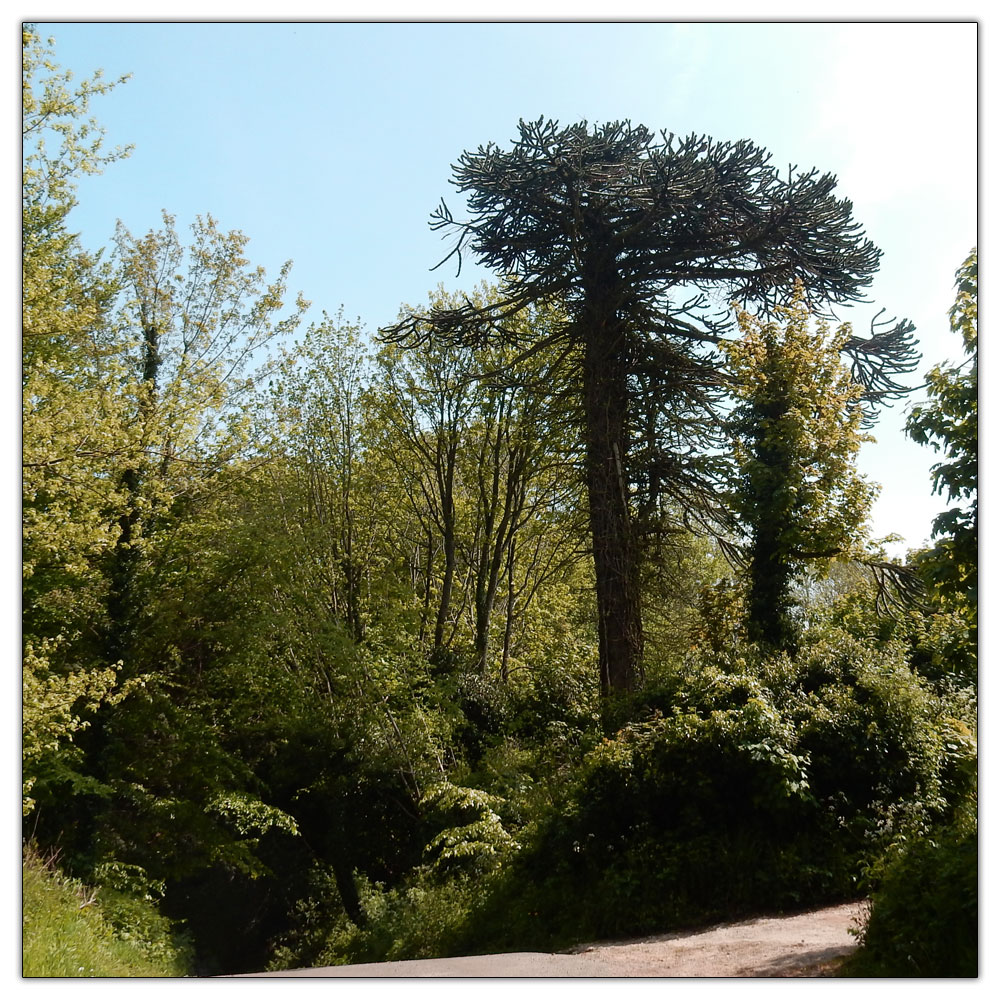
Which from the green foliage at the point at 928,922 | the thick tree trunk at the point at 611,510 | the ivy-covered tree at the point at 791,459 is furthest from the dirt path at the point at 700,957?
the thick tree trunk at the point at 611,510

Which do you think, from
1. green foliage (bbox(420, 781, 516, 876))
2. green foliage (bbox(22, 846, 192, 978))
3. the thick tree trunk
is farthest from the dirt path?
→ the thick tree trunk

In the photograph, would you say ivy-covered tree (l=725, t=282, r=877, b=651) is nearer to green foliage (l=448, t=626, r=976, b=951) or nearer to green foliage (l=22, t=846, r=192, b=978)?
green foliage (l=448, t=626, r=976, b=951)

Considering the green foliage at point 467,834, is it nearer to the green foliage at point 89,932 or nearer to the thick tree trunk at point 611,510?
the thick tree trunk at point 611,510

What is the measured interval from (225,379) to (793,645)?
27.3ft

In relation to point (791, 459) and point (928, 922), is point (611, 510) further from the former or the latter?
point (928, 922)

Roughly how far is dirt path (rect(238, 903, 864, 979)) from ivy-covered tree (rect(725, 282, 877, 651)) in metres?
3.73

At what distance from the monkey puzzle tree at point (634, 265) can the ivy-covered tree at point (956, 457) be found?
165 inches

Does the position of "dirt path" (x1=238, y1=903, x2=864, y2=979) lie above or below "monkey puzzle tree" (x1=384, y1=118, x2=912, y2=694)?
below

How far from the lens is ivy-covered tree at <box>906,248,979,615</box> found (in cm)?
525

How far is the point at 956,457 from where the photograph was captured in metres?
5.51

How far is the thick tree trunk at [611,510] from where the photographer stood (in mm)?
10664
